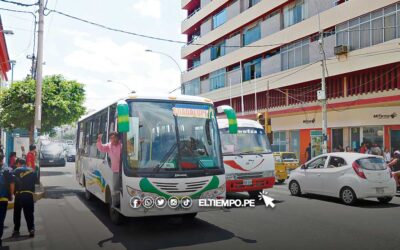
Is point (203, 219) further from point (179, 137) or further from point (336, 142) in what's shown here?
point (336, 142)

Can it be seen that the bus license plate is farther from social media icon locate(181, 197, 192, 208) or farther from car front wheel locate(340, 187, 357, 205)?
social media icon locate(181, 197, 192, 208)

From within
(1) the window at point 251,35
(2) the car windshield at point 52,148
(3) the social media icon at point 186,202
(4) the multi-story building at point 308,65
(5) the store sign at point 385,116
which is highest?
(1) the window at point 251,35

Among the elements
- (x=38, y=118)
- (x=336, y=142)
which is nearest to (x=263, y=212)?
(x=38, y=118)

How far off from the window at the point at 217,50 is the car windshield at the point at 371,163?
115 feet

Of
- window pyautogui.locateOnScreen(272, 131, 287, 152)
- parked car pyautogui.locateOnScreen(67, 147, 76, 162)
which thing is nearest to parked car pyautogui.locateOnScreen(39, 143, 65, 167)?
parked car pyautogui.locateOnScreen(67, 147, 76, 162)

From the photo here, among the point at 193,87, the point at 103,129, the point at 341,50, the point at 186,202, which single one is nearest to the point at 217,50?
the point at 193,87

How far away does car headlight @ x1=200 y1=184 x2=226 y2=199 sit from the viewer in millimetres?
8448

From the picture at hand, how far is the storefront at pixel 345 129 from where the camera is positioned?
25.0 metres

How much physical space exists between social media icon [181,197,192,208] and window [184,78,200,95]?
4428 centimetres

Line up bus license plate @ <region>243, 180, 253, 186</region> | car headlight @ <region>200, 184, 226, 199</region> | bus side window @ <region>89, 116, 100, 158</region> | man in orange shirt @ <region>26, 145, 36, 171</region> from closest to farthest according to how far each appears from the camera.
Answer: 1. car headlight @ <region>200, 184, 226, 199</region>
2. bus side window @ <region>89, 116, 100, 158</region>
3. bus license plate @ <region>243, 180, 253, 186</region>
4. man in orange shirt @ <region>26, 145, 36, 171</region>

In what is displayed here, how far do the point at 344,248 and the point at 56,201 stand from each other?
978cm

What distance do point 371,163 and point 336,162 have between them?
1.04 meters

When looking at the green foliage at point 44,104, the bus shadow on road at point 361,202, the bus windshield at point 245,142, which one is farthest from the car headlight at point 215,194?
the green foliage at point 44,104

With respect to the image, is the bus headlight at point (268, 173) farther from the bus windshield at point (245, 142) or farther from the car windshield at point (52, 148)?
the car windshield at point (52, 148)
